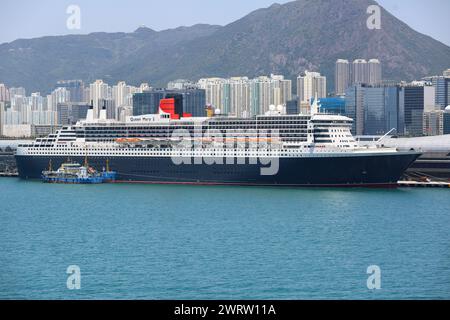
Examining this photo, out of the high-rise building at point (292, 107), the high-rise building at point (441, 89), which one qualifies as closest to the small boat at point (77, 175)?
the high-rise building at point (292, 107)

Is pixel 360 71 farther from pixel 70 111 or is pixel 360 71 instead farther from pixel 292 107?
pixel 70 111

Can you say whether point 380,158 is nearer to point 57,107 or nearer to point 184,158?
point 184,158

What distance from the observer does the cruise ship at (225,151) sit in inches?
1503

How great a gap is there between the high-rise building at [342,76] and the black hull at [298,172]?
237ft

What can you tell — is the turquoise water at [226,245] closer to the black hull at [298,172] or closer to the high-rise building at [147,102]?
the black hull at [298,172]

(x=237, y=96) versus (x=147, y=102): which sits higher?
(x=237, y=96)

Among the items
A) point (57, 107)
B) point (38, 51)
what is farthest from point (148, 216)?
point (38, 51)

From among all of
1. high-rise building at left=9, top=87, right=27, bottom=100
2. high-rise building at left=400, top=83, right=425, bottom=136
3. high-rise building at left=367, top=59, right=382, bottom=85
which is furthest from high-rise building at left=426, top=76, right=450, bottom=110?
high-rise building at left=9, top=87, right=27, bottom=100

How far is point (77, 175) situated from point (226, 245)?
2297cm

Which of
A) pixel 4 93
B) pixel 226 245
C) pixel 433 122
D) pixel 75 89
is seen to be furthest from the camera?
pixel 4 93

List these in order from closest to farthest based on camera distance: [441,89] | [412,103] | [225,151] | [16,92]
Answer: [225,151]
[412,103]
[441,89]
[16,92]

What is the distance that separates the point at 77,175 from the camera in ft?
141

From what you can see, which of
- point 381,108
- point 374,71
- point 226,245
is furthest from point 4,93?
point 226,245

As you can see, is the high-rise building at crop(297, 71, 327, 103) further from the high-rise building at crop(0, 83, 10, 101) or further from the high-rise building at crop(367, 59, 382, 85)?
the high-rise building at crop(0, 83, 10, 101)
